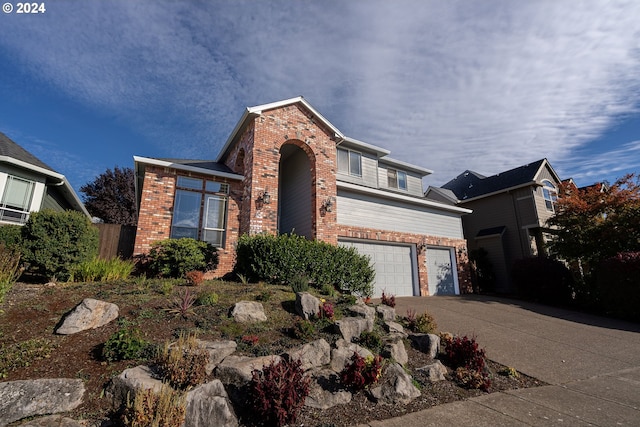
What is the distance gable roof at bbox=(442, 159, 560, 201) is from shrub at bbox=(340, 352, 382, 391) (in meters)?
18.8

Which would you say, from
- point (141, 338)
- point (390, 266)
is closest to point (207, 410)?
point (141, 338)

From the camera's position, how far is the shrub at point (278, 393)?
3756mm

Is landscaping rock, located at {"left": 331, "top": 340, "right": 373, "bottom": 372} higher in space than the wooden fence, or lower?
lower

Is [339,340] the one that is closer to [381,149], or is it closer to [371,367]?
[371,367]

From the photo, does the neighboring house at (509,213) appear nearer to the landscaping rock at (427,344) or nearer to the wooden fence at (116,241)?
the landscaping rock at (427,344)

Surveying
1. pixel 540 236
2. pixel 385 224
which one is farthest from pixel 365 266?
pixel 540 236

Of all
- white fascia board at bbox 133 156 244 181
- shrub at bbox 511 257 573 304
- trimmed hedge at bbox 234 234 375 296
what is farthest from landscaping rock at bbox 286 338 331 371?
shrub at bbox 511 257 573 304

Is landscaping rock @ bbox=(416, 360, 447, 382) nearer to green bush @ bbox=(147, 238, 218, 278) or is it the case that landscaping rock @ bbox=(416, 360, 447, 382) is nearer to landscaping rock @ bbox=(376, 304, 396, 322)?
landscaping rock @ bbox=(376, 304, 396, 322)

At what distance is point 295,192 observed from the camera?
14.6 m

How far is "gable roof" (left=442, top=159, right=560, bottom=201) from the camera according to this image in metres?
19.5

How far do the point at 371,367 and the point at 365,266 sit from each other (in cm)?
620

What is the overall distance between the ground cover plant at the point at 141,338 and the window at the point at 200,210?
13.0 feet

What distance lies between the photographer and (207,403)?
3838mm

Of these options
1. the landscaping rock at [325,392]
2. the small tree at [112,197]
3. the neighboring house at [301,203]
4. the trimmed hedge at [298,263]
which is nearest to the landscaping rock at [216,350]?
the landscaping rock at [325,392]
